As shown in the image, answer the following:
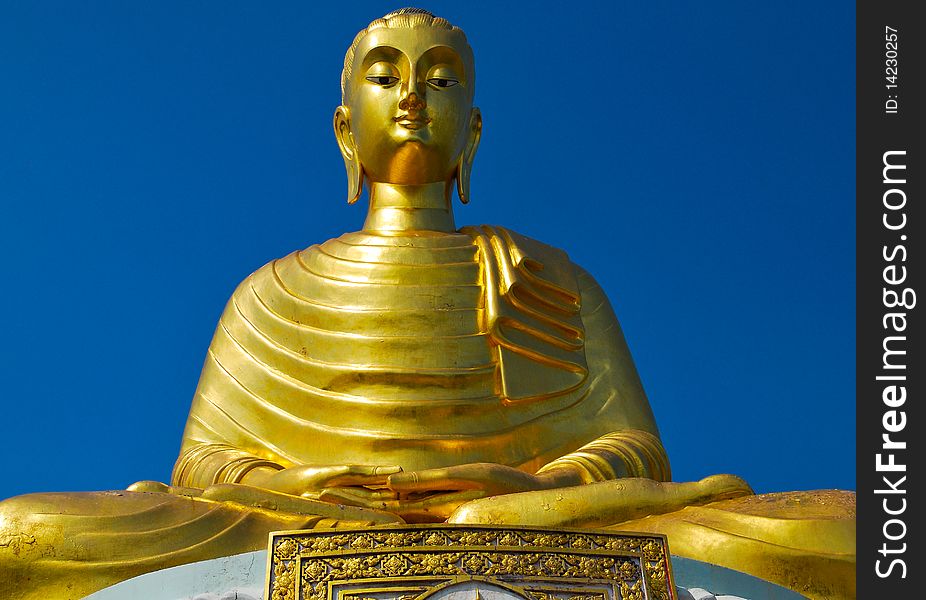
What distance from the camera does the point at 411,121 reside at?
25.9 feet

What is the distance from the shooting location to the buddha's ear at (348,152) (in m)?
8.22

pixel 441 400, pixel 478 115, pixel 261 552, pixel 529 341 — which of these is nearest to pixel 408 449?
pixel 441 400

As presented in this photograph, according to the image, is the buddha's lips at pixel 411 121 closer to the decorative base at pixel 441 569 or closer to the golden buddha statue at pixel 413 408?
the golden buddha statue at pixel 413 408

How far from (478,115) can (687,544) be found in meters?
2.81

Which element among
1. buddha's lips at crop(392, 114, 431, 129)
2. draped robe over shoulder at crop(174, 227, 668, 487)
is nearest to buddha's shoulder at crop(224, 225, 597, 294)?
draped robe over shoulder at crop(174, 227, 668, 487)

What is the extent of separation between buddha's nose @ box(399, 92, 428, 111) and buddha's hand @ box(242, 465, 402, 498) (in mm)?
1878

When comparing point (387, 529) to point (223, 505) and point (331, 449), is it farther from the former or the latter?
point (331, 449)

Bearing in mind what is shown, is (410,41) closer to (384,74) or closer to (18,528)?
(384,74)

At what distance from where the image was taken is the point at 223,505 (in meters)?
6.40

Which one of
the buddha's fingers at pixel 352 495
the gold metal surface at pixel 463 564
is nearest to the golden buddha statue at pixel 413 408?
the buddha's fingers at pixel 352 495

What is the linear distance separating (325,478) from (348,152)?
2.10 m

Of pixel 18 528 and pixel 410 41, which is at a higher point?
pixel 410 41

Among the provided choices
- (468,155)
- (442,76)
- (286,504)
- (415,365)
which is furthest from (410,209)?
(286,504)

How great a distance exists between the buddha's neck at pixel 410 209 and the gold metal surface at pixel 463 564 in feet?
8.78
